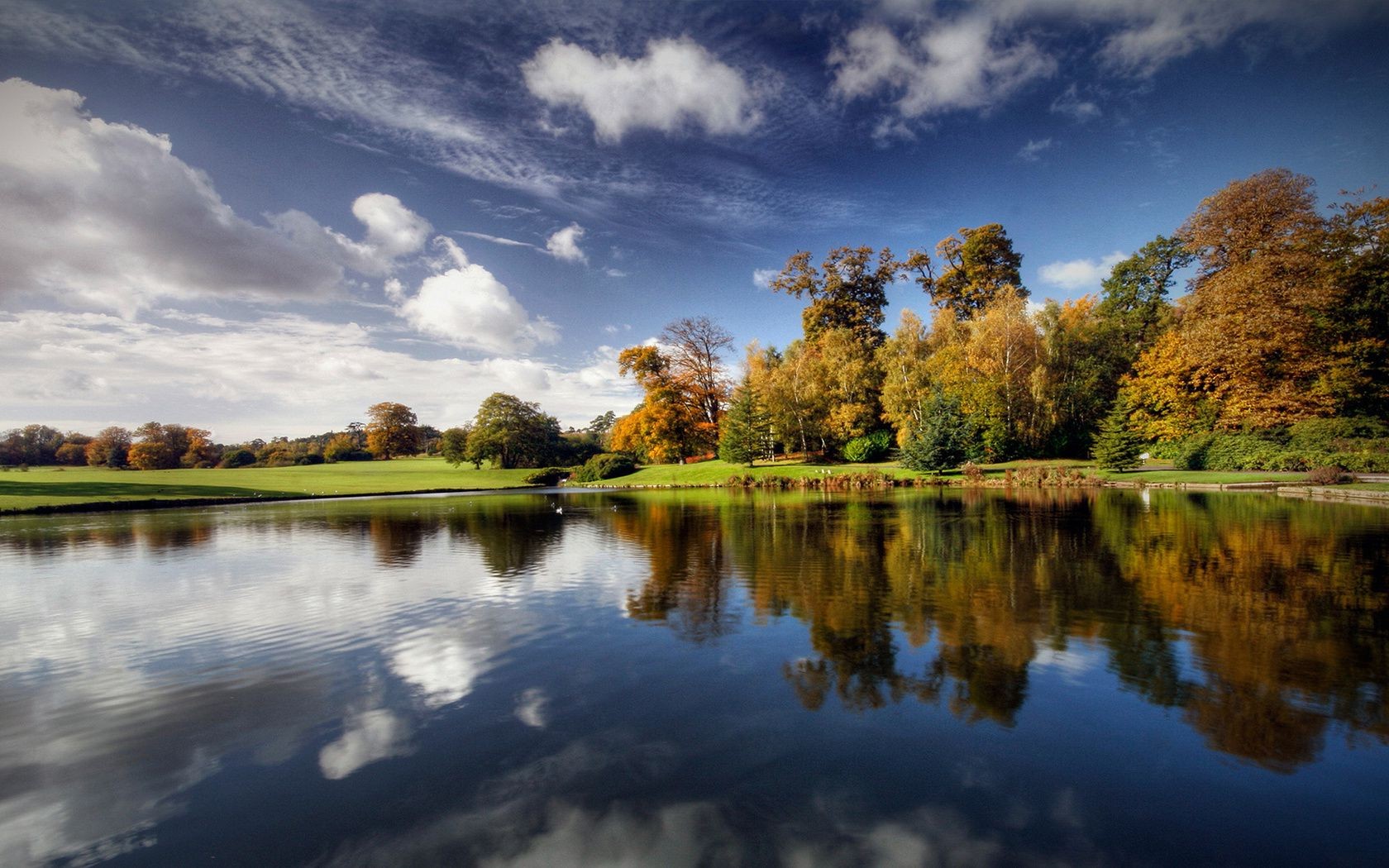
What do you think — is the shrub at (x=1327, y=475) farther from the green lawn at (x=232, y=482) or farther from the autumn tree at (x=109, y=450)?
the autumn tree at (x=109, y=450)

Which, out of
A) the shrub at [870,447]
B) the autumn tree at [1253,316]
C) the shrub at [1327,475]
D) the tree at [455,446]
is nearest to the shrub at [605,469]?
the tree at [455,446]

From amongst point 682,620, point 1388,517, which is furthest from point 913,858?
point 1388,517

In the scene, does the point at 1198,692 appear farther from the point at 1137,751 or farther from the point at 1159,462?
the point at 1159,462

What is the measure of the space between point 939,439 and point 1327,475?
17881mm

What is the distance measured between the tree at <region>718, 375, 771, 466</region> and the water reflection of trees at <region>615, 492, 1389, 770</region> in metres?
29.7

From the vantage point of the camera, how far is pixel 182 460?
68.6m

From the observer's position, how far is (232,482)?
4838cm

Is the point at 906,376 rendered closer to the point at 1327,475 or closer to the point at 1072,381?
the point at 1072,381

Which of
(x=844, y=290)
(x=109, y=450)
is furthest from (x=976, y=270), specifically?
(x=109, y=450)

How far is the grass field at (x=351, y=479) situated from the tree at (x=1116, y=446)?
2.61ft

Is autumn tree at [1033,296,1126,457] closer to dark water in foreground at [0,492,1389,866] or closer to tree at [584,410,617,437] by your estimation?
dark water in foreground at [0,492,1389,866]

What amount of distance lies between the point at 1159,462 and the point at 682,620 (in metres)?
44.0

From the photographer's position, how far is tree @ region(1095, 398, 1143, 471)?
34781 millimetres

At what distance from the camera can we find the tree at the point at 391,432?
3327 inches
